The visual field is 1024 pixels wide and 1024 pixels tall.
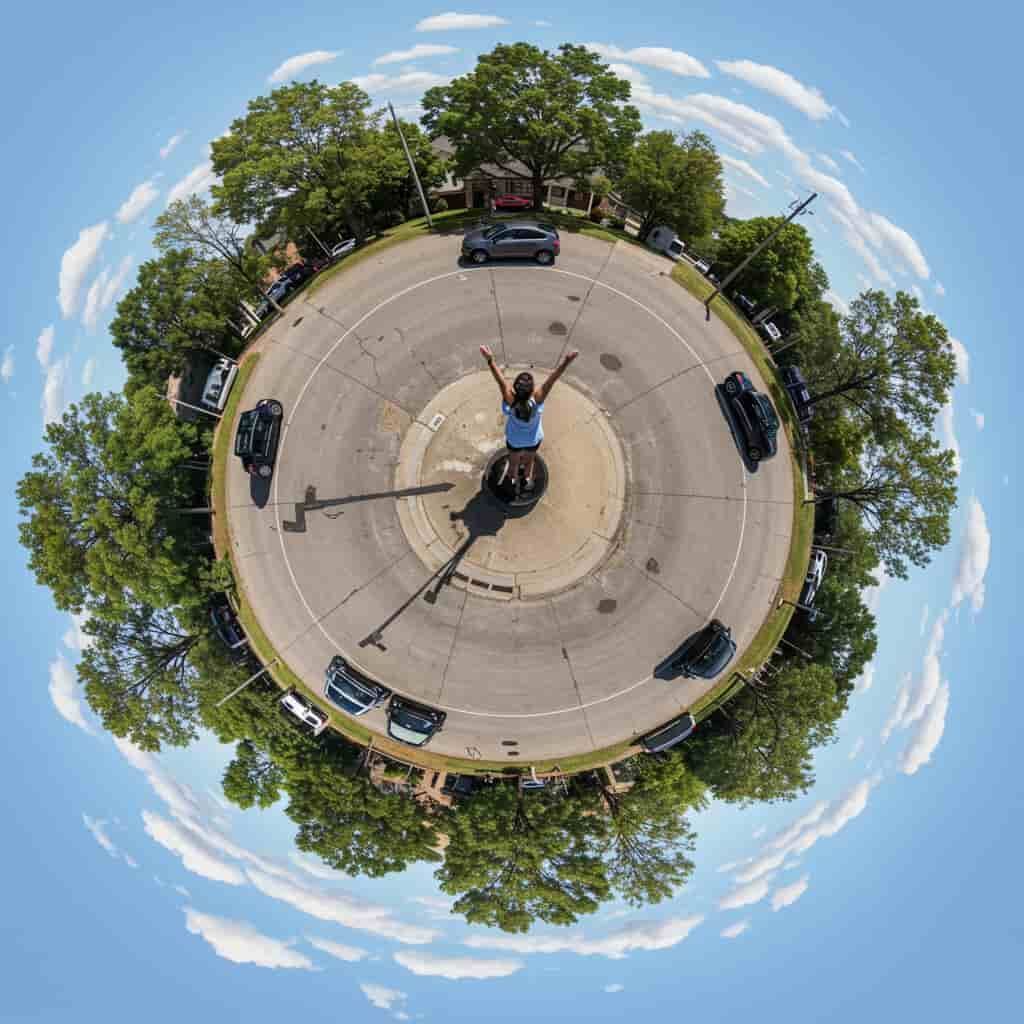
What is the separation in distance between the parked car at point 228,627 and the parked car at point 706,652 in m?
27.6

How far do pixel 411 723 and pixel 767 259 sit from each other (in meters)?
41.4

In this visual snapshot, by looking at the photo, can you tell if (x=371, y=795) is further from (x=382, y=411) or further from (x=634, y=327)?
(x=634, y=327)

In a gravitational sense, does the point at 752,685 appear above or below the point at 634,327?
below

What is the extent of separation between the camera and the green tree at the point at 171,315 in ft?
114

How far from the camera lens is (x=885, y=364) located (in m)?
35.6

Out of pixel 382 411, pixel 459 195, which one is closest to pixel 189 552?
pixel 382 411

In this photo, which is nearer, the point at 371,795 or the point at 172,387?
the point at 371,795

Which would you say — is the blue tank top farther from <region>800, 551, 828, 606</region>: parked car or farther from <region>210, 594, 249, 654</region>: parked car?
<region>800, 551, 828, 606</region>: parked car

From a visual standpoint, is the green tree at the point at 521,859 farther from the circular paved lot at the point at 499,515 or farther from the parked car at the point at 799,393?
the parked car at the point at 799,393

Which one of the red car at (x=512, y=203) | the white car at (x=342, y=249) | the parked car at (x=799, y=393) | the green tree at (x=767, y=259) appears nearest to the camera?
the white car at (x=342, y=249)

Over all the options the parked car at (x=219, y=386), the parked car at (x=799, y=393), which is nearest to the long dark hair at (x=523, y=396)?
the parked car at (x=219, y=386)

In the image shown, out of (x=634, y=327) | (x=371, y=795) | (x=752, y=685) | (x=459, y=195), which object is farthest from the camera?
(x=459, y=195)

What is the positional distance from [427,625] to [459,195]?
31.5 meters

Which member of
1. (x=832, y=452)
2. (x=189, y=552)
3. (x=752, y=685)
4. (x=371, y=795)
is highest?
(x=832, y=452)
